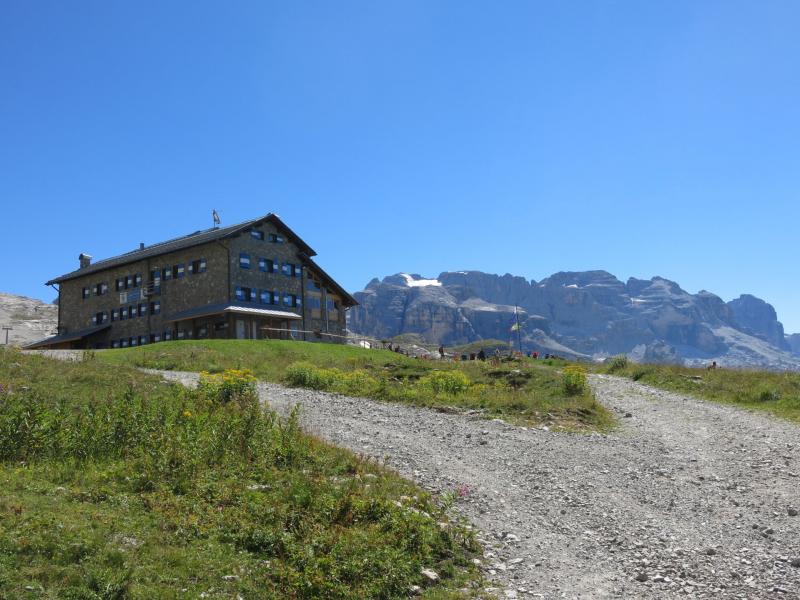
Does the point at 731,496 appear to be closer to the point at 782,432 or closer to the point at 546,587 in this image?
the point at 546,587

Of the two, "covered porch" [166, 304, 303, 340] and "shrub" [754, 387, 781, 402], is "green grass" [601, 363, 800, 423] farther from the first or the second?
"covered porch" [166, 304, 303, 340]

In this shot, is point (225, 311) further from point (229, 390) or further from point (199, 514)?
point (199, 514)

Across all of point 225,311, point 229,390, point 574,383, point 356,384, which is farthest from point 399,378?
point 225,311

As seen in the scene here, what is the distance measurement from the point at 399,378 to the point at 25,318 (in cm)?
9143

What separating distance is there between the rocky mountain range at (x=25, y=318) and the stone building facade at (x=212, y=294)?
1768cm

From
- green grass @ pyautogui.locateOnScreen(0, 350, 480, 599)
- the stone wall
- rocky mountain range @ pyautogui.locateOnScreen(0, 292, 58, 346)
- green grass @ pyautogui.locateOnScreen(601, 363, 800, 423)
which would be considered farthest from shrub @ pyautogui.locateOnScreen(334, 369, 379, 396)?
rocky mountain range @ pyautogui.locateOnScreen(0, 292, 58, 346)

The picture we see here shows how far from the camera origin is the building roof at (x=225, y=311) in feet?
180

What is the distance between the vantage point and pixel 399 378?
31172mm

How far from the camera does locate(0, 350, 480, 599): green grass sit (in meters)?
7.65

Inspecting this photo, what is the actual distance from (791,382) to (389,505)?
84.5 feet

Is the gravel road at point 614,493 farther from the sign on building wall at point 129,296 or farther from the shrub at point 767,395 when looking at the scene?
the sign on building wall at point 129,296

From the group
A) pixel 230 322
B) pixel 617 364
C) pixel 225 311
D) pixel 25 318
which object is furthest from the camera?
pixel 25 318

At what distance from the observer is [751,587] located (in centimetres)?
923

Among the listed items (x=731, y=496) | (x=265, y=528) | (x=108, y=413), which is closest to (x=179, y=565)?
(x=265, y=528)
